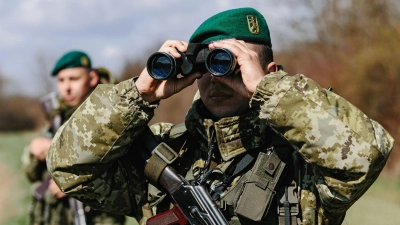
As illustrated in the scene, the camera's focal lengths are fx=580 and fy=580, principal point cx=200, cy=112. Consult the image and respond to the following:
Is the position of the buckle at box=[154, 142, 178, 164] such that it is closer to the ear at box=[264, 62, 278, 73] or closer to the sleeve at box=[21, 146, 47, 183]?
the ear at box=[264, 62, 278, 73]

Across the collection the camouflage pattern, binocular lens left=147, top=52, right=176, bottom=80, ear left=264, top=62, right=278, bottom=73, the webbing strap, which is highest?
binocular lens left=147, top=52, right=176, bottom=80

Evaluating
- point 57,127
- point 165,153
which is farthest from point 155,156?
point 57,127

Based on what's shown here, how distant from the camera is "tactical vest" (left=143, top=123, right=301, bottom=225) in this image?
2.72 meters

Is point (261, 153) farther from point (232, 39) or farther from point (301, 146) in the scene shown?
point (232, 39)

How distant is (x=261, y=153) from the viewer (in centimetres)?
282

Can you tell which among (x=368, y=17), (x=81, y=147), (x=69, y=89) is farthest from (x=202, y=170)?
(x=368, y=17)

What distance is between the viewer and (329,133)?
8.21 feet

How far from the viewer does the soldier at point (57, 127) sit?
18.7ft

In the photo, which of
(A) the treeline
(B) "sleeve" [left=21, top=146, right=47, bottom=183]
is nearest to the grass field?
(A) the treeline

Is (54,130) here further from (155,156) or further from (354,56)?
(354,56)

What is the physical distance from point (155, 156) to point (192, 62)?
0.52m

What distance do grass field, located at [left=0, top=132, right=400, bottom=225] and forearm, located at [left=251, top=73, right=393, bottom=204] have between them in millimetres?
739

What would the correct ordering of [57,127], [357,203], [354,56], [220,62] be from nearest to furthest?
[220,62] < [57,127] < [357,203] < [354,56]

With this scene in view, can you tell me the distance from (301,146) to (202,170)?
640mm
